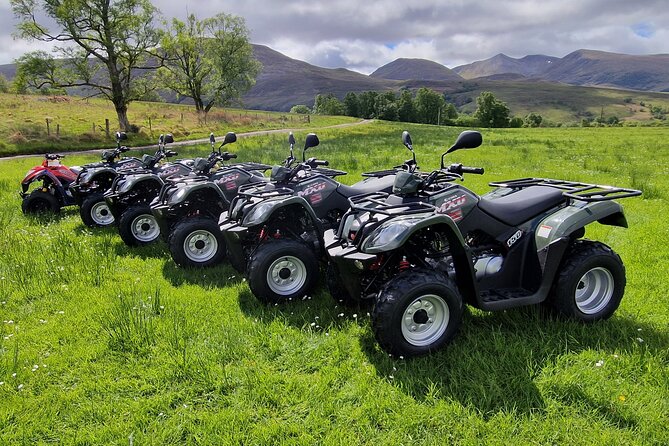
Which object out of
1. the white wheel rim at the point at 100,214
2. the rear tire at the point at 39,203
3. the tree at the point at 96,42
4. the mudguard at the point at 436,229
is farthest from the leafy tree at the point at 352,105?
the mudguard at the point at 436,229

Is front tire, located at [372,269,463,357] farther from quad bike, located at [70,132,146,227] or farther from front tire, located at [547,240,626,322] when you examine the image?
quad bike, located at [70,132,146,227]

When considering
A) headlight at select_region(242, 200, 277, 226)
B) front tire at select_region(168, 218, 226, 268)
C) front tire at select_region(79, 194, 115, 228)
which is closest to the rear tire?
front tire at select_region(79, 194, 115, 228)

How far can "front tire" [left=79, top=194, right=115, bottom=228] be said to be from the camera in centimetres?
930

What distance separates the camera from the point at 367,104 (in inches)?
3617

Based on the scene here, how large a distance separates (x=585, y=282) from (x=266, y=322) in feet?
10.2

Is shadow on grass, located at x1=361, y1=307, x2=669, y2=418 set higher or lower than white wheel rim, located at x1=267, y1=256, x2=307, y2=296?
lower

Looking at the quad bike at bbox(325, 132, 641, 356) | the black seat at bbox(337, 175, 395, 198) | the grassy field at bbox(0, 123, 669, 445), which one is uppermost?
the black seat at bbox(337, 175, 395, 198)

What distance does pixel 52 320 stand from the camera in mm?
4910

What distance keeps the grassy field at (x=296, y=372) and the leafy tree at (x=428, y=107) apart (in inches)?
3423

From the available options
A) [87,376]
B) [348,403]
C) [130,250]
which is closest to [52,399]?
[87,376]

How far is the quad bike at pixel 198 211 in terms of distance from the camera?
6.40 meters

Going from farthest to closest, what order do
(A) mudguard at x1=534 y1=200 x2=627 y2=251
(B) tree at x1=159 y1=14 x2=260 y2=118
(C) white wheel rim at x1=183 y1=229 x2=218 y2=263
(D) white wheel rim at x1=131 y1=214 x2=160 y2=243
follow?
1. (B) tree at x1=159 y1=14 x2=260 y2=118
2. (D) white wheel rim at x1=131 y1=214 x2=160 y2=243
3. (C) white wheel rim at x1=183 y1=229 x2=218 y2=263
4. (A) mudguard at x1=534 y1=200 x2=627 y2=251

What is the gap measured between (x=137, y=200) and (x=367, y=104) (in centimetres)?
8733

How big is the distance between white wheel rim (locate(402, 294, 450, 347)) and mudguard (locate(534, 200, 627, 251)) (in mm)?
1123
